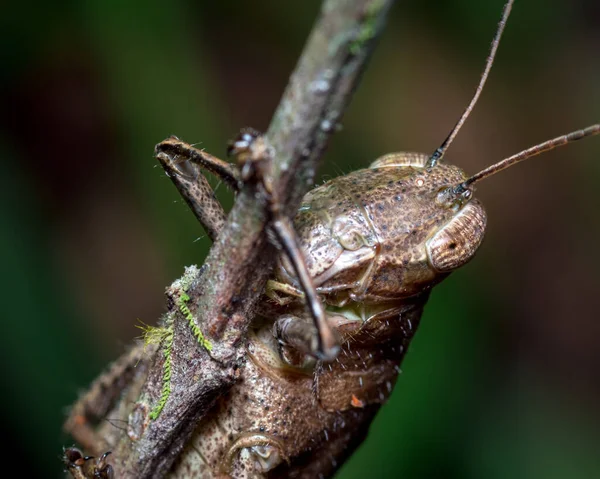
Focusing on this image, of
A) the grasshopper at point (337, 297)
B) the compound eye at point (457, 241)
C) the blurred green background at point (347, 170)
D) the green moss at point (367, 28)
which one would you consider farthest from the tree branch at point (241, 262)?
the blurred green background at point (347, 170)

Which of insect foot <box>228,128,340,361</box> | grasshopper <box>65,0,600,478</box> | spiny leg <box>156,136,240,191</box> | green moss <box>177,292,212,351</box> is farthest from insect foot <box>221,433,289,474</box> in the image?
spiny leg <box>156,136,240,191</box>

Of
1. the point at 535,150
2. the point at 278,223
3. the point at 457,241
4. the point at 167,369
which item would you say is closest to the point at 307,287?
the point at 278,223

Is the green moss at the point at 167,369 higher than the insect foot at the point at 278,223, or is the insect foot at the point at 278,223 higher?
the insect foot at the point at 278,223

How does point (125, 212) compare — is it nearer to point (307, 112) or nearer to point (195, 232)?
point (195, 232)

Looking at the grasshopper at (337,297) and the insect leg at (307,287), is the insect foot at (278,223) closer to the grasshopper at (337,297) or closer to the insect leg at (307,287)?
the insect leg at (307,287)

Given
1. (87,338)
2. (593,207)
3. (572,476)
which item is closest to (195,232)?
(87,338)

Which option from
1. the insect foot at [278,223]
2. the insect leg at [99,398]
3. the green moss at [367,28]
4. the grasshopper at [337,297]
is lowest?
the insect leg at [99,398]

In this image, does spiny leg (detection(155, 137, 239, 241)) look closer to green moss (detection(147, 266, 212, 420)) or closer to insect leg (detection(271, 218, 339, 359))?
green moss (detection(147, 266, 212, 420))
